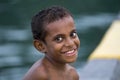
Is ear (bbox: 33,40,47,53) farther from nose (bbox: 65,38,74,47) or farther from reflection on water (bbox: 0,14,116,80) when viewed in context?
reflection on water (bbox: 0,14,116,80)

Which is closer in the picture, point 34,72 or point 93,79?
point 34,72

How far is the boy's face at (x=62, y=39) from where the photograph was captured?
2.32 m

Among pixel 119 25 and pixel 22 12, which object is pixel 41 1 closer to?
pixel 22 12

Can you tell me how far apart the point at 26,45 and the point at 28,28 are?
0.94 metres

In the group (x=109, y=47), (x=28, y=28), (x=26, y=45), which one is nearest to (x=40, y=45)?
(x=109, y=47)

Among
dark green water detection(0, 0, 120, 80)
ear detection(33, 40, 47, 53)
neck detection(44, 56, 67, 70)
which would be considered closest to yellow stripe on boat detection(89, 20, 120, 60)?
dark green water detection(0, 0, 120, 80)

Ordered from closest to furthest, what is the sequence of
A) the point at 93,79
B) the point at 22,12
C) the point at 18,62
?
the point at 93,79 < the point at 18,62 < the point at 22,12

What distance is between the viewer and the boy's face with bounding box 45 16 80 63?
91.4 inches

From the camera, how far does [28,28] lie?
822 cm

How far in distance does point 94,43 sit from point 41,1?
3.35 metres

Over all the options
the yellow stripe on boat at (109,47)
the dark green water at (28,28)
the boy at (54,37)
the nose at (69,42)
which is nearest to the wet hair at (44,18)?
the boy at (54,37)

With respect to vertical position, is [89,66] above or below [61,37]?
below

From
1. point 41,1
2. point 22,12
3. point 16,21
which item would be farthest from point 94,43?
point 41,1

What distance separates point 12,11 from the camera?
965 centimetres
